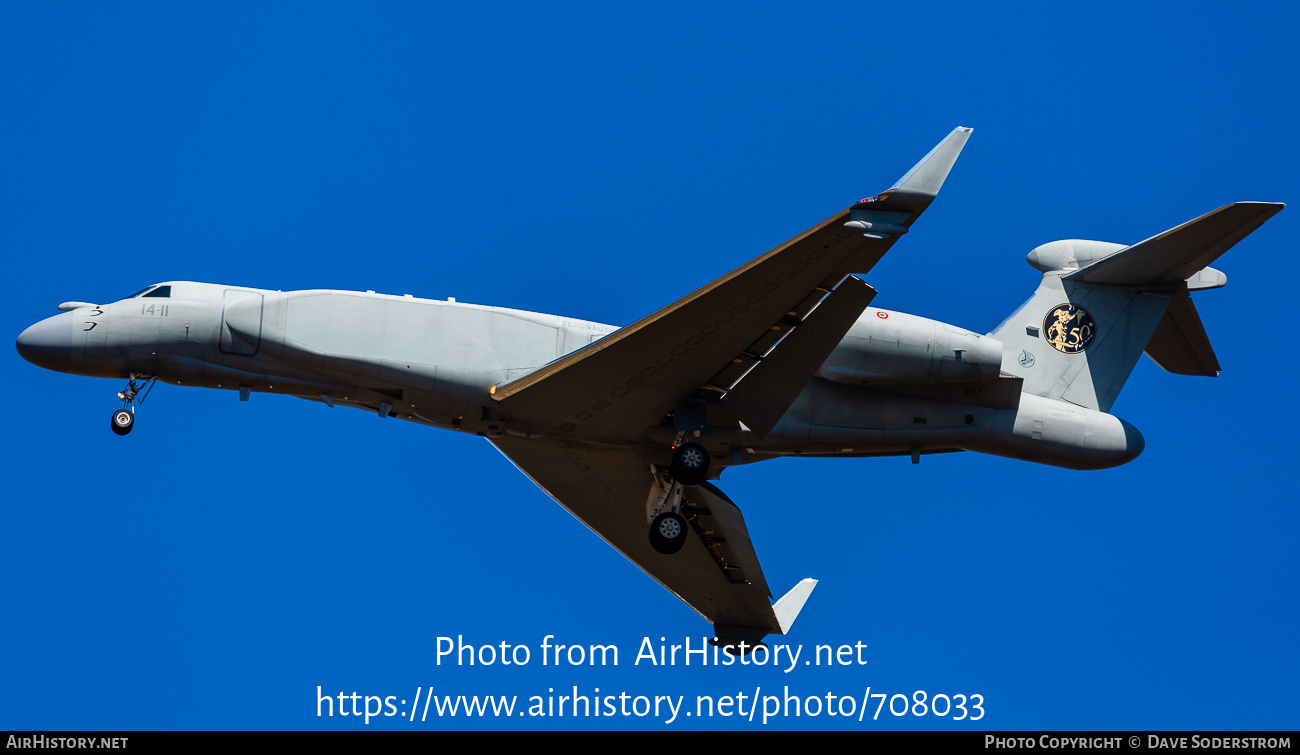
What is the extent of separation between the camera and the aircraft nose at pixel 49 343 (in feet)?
62.1

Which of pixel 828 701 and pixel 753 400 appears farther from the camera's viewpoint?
pixel 828 701

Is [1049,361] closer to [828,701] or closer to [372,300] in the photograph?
[828,701]

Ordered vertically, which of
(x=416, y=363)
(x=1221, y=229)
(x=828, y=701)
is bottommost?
(x=828, y=701)

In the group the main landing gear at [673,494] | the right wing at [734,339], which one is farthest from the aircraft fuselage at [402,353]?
the right wing at [734,339]

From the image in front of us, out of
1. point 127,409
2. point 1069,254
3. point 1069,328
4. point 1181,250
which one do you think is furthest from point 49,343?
point 1181,250

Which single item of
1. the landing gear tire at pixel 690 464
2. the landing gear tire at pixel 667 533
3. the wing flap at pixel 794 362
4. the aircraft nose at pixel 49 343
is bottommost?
the landing gear tire at pixel 667 533

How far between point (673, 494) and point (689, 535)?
3.45 meters

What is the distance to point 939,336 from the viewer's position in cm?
1934

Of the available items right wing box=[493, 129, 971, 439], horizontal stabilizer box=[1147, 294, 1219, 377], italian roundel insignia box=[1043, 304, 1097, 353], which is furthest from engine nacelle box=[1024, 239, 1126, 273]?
right wing box=[493, 129, 971, 439]

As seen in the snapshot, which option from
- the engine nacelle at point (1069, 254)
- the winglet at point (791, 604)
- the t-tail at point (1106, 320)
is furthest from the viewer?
the winglet at point (791, 604)

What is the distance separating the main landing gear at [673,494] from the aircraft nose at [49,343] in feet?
29.6

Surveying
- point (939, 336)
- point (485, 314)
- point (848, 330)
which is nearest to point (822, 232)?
point (848, 330)

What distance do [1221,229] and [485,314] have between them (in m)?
11.6

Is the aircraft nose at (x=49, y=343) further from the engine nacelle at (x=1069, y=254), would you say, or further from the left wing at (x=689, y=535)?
the engine nacelle at (x=1069, y=254)
